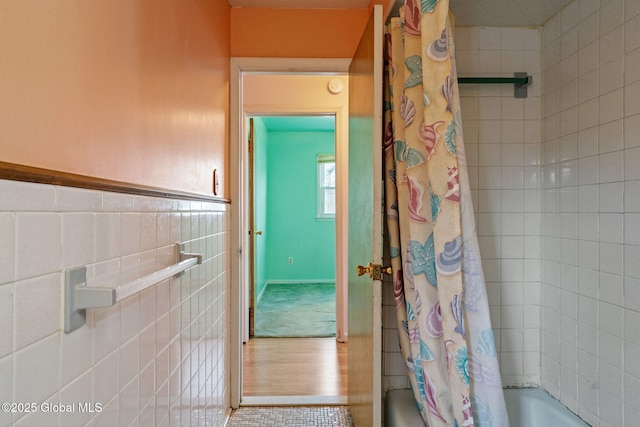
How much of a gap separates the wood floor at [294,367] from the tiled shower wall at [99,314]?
1.02m

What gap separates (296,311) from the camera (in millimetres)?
4203

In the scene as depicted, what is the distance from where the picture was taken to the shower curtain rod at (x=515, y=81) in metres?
1.67

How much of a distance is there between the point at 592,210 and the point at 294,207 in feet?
15.7

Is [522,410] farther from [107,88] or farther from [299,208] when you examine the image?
[299,208]

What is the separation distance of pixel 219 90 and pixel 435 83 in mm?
Answer: 1191

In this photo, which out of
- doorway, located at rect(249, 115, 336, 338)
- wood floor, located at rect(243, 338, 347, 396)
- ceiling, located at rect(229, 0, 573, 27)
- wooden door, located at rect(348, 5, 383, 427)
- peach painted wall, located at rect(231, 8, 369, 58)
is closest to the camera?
wooden door, located at rect(348, 5, 383, 427)

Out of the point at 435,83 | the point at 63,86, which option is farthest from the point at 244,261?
the point at 63,86

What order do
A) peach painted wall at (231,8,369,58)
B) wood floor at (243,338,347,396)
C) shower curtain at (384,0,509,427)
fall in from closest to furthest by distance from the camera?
shower curtain at (384,0,509,427) < peach painted wall at (231,8,369,58) < wood floor at (243,338,347,396)

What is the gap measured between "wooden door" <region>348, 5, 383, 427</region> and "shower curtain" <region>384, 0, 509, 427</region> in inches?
4.1

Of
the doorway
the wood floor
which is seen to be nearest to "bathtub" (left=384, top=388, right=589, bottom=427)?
the wood floor

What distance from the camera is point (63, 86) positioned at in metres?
0.65

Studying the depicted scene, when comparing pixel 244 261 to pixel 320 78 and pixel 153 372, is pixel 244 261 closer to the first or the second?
pixel 320 78

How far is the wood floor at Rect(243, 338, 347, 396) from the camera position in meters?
2.33

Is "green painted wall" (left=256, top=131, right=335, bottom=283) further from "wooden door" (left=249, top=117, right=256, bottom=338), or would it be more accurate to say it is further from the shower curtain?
the shower curtain
